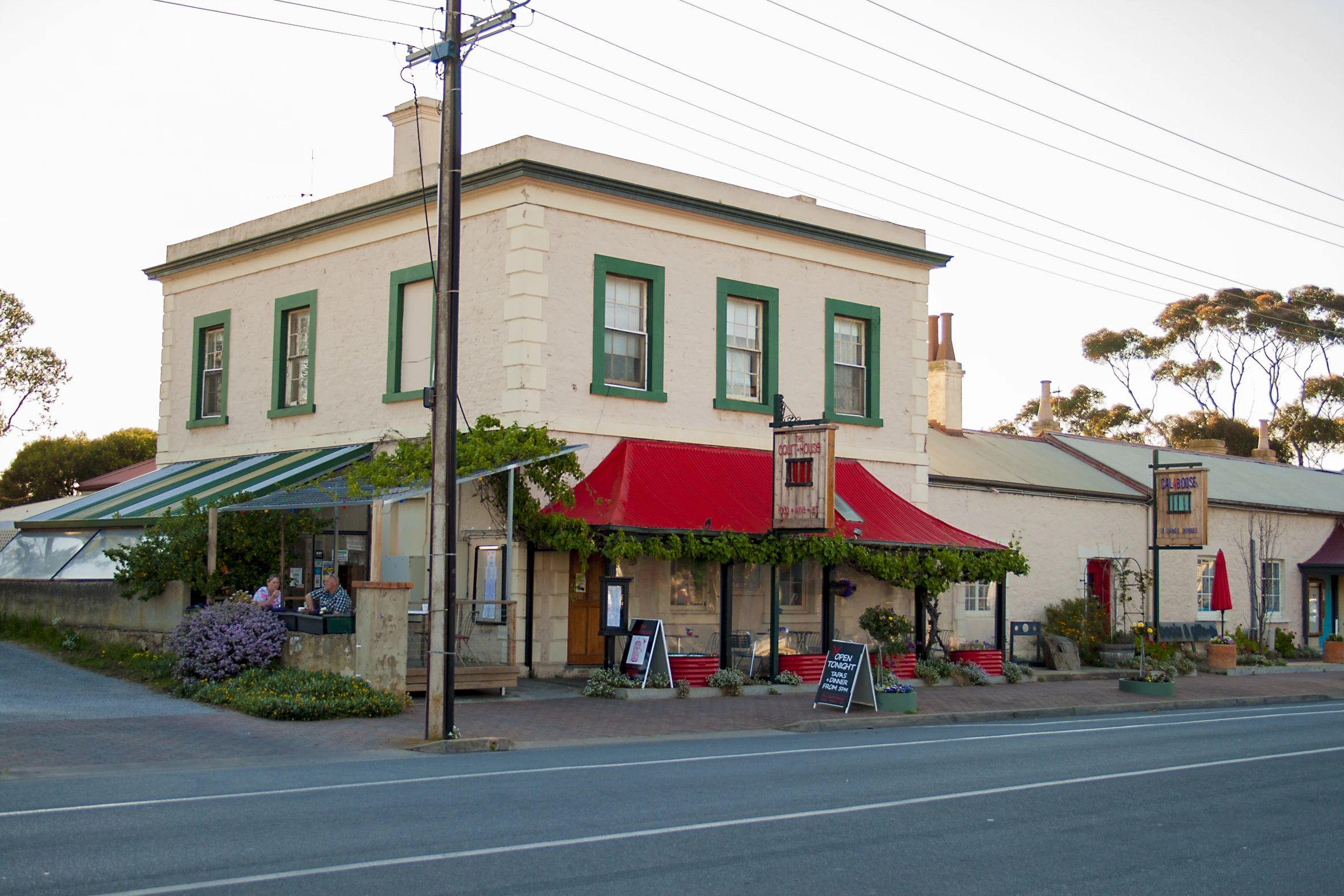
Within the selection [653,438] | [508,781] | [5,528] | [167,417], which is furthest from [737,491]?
[5,528]

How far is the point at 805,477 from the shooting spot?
19.5 meters

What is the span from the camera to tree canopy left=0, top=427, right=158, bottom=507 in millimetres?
49875

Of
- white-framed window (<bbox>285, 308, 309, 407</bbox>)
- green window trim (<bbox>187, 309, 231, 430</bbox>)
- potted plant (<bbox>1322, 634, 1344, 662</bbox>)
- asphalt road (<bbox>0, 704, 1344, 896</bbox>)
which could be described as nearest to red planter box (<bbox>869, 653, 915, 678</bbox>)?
asphalt road (<bbox>0, 704, 1344, 896</bbox>)

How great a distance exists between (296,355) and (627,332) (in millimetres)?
6820

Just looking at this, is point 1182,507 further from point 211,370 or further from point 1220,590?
point 211,370

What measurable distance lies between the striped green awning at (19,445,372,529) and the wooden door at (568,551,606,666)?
4.24 meters

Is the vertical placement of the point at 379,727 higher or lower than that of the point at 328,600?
lower

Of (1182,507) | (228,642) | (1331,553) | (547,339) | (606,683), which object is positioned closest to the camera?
(228,642)

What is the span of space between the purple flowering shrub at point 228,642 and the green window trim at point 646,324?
6180 mm

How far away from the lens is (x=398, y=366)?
21.5 m

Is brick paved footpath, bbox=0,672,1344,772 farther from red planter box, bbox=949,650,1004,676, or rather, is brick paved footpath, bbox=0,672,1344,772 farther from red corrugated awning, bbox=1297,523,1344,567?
red corrugated awning, bbox=1297,523,1344,567

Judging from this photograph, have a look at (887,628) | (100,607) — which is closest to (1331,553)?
(887,628)

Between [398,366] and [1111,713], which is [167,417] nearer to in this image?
[398,366]

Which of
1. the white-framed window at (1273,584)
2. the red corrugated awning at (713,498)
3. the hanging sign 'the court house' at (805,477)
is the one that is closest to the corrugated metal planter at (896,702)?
the hanging sign 'the court house' at (805,477)
